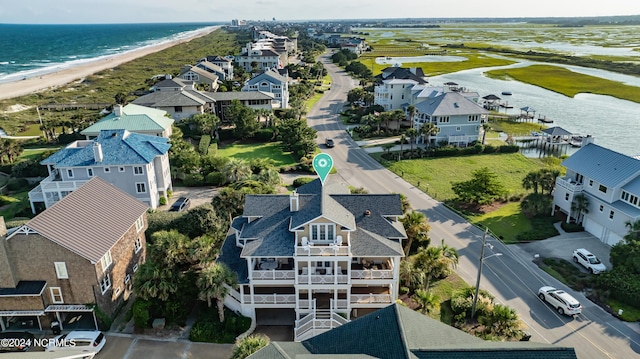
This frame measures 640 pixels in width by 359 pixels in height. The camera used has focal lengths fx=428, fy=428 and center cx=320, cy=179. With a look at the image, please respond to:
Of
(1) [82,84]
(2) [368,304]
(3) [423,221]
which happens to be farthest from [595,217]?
(1) [82,84]

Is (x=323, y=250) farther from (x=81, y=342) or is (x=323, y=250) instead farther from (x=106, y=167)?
(x=106, y=167)

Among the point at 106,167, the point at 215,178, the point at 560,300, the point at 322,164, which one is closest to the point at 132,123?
the point at 215,178

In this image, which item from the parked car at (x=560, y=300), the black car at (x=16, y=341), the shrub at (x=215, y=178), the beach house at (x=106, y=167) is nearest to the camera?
the black car at (x=16, y=341)

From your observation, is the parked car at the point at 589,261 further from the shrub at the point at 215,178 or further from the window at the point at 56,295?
the window at the point at 56,295

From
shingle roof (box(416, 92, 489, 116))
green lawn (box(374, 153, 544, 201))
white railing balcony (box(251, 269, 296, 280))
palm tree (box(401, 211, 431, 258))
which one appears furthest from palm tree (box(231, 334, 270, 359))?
shingle roof (box(416, 92, 489, 116))

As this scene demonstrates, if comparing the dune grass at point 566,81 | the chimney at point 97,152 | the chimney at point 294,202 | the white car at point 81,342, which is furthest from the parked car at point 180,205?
the dune grass at point 566,81

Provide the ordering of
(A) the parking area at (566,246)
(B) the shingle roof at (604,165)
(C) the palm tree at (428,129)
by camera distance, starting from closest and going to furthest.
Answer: (A) the parking area at (566,246) → (B) the shingle roof at (604,165) → (C) the palm tree at (428,129)

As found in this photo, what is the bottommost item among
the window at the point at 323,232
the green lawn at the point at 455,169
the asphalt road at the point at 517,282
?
the asphalt road at the point at 517,282

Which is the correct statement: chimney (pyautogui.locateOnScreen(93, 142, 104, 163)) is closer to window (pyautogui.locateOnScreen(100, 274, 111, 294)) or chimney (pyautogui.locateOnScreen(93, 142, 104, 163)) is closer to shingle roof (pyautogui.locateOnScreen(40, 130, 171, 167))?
shingle roof (pyautogui.locateOnScreen(40, 130, 171, 167))
